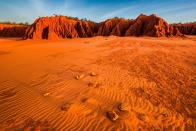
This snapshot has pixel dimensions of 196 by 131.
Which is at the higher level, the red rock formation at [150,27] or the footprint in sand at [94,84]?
the red rock formation at [150,27]

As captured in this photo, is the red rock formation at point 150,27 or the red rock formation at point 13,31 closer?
the red rock formation at point 150,27

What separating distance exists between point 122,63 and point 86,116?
207 inches

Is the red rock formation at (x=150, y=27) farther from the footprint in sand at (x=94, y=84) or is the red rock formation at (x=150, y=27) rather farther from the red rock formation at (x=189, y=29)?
the footprint in sand at (x=94, y=84)

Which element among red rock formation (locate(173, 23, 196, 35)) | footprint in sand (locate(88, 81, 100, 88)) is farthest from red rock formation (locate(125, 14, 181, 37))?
footprint in sand (locate(88, 81, 100, 88))

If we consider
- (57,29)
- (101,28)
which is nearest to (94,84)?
(57,29)

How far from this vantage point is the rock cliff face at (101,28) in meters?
27.2

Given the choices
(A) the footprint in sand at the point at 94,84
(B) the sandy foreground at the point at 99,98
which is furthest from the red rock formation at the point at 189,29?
(A) the footprint in sand at the point at 94,84

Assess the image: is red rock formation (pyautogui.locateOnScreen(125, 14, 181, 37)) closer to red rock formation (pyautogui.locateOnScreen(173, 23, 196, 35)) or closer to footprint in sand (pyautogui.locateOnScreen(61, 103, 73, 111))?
red rock formation (pyautogui.locateOnScreen(173, 23, 196, 35))

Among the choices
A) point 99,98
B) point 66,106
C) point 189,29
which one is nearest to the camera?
point 66,106

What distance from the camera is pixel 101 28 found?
32.0 m

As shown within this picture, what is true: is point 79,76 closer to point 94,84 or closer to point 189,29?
point 94,84

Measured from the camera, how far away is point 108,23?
32.1m

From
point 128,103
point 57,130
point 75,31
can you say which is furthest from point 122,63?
point 75,31

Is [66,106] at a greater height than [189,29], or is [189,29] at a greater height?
[189,29]
